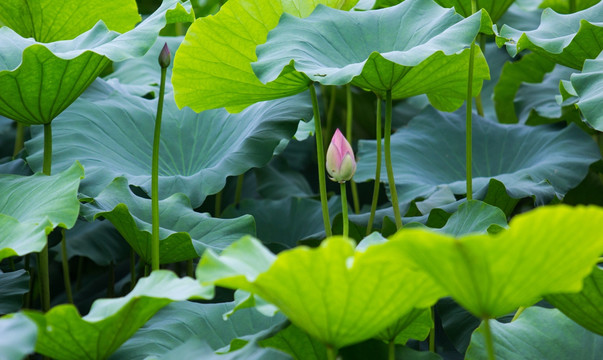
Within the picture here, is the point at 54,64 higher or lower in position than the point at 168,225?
higher

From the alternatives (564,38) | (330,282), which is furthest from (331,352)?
(564,38)

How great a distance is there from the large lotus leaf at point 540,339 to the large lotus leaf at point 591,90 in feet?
1.10

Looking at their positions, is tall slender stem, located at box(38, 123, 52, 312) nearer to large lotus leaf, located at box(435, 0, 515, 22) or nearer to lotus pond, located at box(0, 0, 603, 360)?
lotus pond, located at box(0, 0, 603, 360)

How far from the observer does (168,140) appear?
161 cm

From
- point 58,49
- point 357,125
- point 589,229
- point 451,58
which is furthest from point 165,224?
point 357,125

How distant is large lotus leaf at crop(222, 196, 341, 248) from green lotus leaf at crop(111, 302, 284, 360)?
0.69 meters

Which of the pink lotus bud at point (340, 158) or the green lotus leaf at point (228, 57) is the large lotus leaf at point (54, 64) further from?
the pink lotus bud at point (340, 158)

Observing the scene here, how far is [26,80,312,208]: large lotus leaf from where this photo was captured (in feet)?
4.66

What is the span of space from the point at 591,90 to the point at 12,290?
1085 mm

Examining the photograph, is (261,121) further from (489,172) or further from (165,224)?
A: (489,172)

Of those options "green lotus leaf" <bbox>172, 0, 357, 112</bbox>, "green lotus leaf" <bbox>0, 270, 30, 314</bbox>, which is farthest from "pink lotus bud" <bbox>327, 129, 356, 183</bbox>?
"green lotus leaf" <bbox>0, 270, 30, 314</bbox>

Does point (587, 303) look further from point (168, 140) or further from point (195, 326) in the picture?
point (168, 140)

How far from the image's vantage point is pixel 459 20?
1.26 m

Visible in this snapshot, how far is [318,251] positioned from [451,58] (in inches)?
29.0
